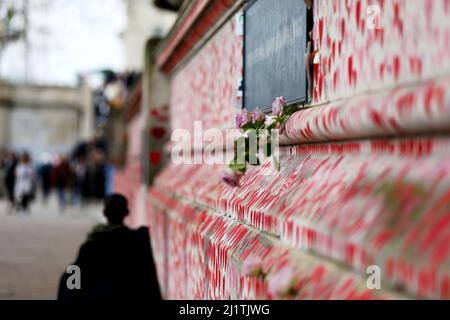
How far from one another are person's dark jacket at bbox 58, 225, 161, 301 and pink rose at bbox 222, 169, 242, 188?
105 cm

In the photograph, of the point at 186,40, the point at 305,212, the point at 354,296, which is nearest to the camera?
the point at 354,296

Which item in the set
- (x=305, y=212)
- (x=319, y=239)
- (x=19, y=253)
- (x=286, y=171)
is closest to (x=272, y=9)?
(x=286, y=171)

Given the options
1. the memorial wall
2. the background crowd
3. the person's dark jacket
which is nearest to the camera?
the memorial wall

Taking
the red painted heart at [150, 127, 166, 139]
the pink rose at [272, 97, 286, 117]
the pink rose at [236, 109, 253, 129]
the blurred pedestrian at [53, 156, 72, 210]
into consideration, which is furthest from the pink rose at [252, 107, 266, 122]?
the blurred pedestrian at [53, 156, 72, 210]

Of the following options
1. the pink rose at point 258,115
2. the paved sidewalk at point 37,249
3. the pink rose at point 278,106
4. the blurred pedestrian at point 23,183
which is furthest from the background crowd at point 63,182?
the pink rose at point 278,106

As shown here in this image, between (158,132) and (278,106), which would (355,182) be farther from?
(158,132)

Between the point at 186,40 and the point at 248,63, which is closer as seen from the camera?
the point at 248,63

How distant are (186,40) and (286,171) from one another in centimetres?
419

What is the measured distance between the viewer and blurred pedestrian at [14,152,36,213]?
63.7 ft

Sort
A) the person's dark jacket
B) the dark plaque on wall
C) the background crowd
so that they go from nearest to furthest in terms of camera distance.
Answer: the dark plaque on wall, the person's dark jacket, the background crowd

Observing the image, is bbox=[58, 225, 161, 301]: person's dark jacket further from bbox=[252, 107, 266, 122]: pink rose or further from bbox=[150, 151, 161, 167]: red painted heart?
bbox=[150, 151, 161, 167]: red painted heart

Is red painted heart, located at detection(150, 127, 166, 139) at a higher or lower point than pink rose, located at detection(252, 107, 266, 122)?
higher

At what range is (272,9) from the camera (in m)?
3.87
